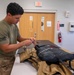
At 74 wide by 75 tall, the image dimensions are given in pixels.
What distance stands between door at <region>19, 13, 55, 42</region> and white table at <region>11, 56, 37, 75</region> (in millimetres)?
4020

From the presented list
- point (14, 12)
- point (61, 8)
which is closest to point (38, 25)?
point (61, 8)

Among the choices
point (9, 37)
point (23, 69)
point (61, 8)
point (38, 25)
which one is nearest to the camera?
point (23, 69)

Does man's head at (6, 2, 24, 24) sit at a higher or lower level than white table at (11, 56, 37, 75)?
higher

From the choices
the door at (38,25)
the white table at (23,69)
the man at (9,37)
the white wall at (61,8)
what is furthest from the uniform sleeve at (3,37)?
the door at (38,25)

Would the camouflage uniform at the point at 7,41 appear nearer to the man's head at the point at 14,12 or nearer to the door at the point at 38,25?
the man's head at the point at 14,12

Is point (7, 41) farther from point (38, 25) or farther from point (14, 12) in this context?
point (38, 25)

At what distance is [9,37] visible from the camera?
1.81 m

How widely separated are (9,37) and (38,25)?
164 inches

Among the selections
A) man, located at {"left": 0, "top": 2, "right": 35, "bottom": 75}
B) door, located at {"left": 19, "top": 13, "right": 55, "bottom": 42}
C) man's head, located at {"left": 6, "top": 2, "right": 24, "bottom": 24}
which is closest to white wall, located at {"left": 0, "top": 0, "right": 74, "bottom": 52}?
door, located at {"left": 19, "top": 13, "right": 55, "bottom": 42}

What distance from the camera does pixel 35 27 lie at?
19.5ft

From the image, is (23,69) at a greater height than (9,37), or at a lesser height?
lesser

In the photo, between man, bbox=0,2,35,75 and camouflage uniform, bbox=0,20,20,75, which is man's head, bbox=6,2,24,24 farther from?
camouflage uniform, bbox=0,20,20,75

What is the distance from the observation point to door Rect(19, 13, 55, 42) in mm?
5812

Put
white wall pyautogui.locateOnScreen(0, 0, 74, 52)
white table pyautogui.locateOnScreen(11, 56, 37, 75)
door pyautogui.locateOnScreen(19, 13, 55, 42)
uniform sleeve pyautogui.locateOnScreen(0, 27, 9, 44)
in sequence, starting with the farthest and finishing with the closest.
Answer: door pyautogui.locateOnScreen(19, 13, 55, 42) → white wall pyautogui.locateOnScreen(0, 0, 74, 52) → uniform sleeve pyautogui.locateOnScreen(0, 27, 9, 44) → white table pyautogui.locateOnScreen(11, 56, 37, 75)
